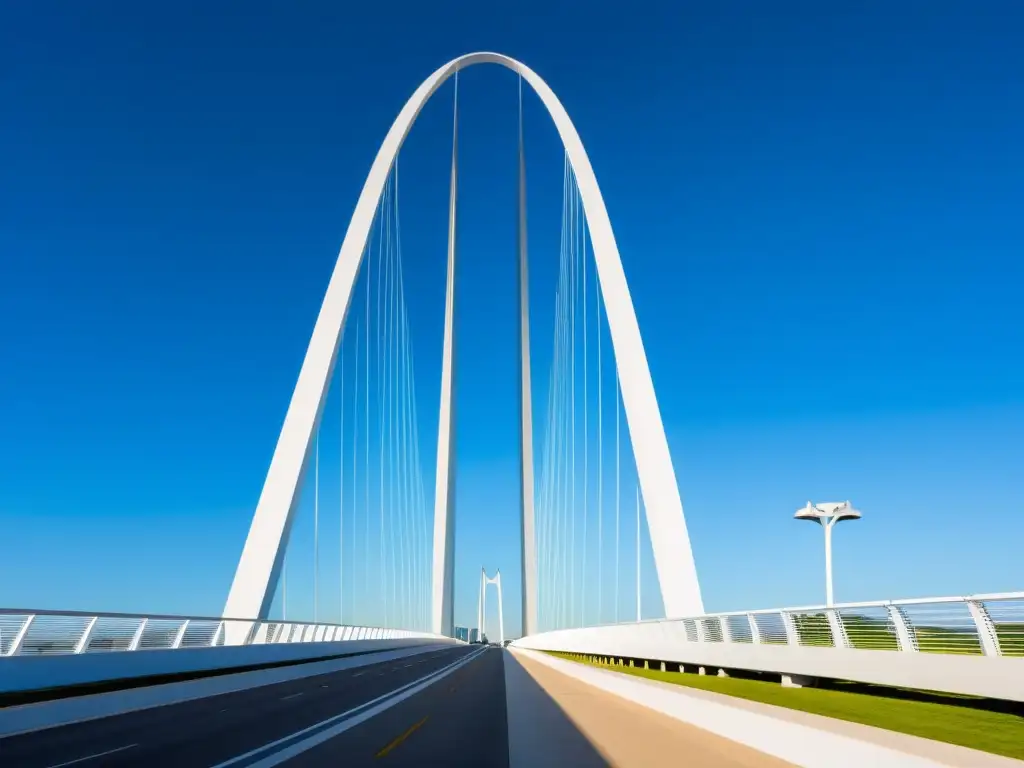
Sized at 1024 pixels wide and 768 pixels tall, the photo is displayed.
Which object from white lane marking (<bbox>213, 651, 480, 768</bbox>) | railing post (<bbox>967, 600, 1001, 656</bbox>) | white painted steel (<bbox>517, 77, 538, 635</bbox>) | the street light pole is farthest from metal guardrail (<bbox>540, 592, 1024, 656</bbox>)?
white painted steel (<bbox>517, 77, 538, 635</bbox>)

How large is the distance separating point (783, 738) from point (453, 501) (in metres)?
66.5

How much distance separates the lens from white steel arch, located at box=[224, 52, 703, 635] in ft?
111

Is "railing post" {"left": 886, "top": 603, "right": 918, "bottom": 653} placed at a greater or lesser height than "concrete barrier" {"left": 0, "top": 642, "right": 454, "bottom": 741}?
lesser

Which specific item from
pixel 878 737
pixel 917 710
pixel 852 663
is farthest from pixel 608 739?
pixel 878 737

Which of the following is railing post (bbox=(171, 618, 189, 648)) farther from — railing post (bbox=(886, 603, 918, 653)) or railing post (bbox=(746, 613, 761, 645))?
railing post (bbox=(886, 603, 918, 653))

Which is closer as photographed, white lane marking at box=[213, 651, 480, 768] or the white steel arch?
white lane marking at box=[213, 651, 480, 768]

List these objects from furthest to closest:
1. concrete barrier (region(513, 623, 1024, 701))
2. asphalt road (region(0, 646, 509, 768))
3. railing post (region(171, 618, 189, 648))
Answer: railing post (region(171, 618, 189, 648)), asphalt road (region(0, 646, 509, 768)), concrete barrier (region(513, 623, 1024, 701))

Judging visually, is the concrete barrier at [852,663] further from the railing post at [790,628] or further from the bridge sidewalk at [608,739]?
the bridge sidewalk at [608,739]

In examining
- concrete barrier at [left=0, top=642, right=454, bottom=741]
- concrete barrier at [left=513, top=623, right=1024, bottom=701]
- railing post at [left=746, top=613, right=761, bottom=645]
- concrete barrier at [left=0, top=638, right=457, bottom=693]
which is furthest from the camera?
railing post at [left=746, top=613, right=761, bottom=645]

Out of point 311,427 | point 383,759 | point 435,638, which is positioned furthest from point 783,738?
point 435,638

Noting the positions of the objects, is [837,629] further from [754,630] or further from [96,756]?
[96,756]

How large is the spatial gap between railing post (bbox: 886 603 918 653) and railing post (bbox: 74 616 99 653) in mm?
14659

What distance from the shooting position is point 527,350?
73.5 m

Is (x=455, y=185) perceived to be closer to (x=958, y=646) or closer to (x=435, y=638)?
(x=435, y=638)
